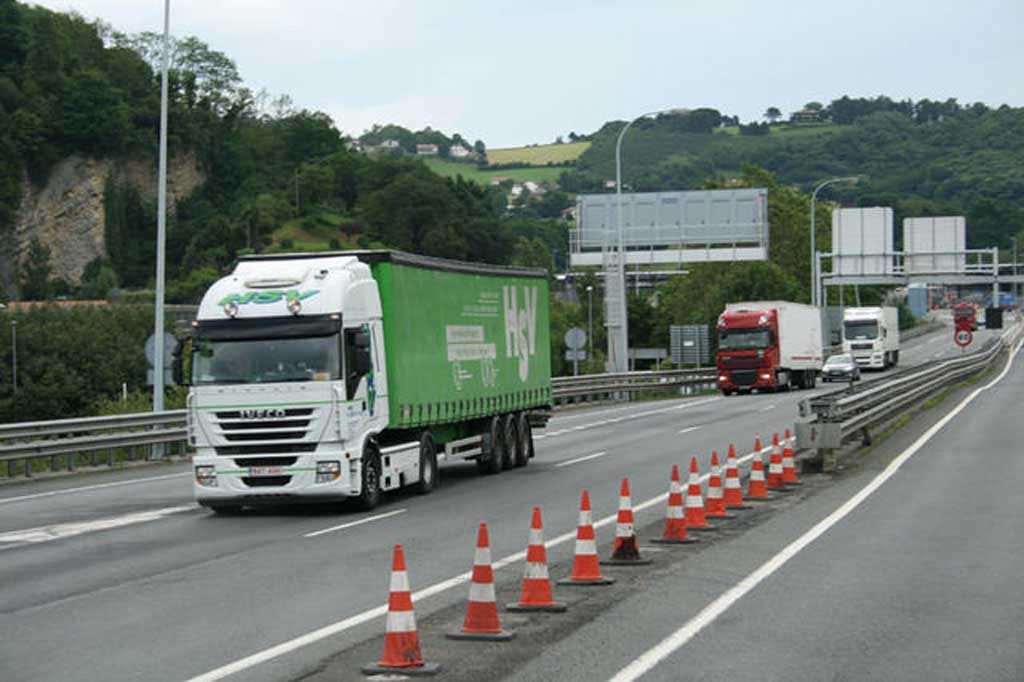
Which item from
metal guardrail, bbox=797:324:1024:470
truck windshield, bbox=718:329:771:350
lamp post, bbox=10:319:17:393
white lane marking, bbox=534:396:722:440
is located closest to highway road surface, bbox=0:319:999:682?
metal guardrail, bbox=797:324:1024:470

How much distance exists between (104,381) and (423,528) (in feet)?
359

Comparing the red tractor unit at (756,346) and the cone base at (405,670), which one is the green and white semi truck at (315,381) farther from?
the red tractor unit at (756,346)

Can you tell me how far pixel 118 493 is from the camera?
25.4 metres

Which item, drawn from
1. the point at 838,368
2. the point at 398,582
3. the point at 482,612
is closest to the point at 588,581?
the point at 482,612

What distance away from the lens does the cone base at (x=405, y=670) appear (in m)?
9.53

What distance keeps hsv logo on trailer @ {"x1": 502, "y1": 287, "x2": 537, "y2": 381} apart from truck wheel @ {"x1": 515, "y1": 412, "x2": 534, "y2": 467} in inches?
31.0

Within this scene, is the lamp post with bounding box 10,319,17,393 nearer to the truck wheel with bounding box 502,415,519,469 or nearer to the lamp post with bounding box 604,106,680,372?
the lamp post with bounding box 604,106,680,372

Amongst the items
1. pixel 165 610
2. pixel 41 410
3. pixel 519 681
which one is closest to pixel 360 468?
pixel 165 610

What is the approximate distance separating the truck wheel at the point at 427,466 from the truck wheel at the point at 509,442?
13.0 ft

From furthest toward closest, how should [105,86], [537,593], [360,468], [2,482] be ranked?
1. [105,86]
2. [2,482]
3. [360,468]
4. [537,593]

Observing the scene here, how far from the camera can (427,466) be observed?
933 inches

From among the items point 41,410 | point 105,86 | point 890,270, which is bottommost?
point 41,410

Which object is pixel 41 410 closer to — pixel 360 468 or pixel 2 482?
pixel 2 482

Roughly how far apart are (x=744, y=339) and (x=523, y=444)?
33379 mm
